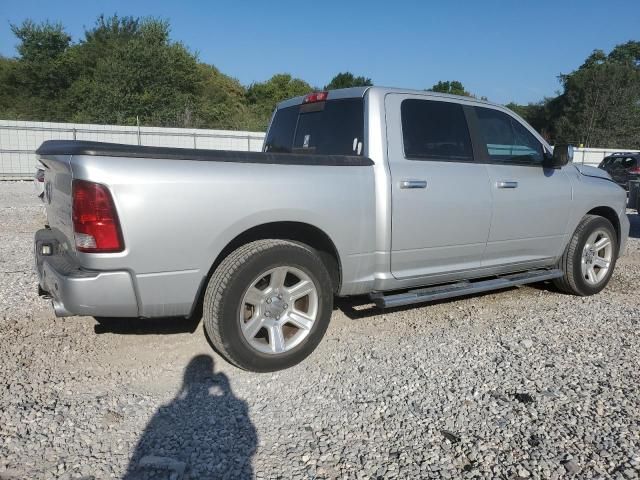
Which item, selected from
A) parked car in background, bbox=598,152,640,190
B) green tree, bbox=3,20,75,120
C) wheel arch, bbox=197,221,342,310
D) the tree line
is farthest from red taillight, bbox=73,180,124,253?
green tree, bbox=3,20,75,120

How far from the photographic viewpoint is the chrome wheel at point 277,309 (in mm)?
3449

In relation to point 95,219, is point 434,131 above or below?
above

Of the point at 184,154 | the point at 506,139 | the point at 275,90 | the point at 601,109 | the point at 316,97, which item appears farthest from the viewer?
the point at 275,90

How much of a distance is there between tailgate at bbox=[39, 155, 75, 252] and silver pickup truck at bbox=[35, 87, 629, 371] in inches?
0.7

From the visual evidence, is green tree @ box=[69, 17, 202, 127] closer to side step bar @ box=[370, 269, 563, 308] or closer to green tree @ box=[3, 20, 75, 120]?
green tree @ box=[3, 20, 75, 120]

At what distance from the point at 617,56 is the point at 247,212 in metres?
74.2

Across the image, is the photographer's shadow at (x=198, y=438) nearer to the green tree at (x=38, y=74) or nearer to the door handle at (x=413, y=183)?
the door handle at (x=413, y=183)

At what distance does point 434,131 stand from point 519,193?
1011 millimetres

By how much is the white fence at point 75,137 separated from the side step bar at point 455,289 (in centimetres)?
1802

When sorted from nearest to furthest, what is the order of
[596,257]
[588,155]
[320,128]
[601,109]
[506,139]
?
[320,128], [506,139], [596,257], [588,155], [601,109]

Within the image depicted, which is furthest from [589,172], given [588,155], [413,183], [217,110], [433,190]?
[217,110]

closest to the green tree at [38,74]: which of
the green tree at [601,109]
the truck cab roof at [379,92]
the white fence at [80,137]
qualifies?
the white fence at [80,137]

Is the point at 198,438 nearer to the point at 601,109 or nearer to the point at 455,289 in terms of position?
the point at 455,289

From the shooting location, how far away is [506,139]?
4734 millimetres
